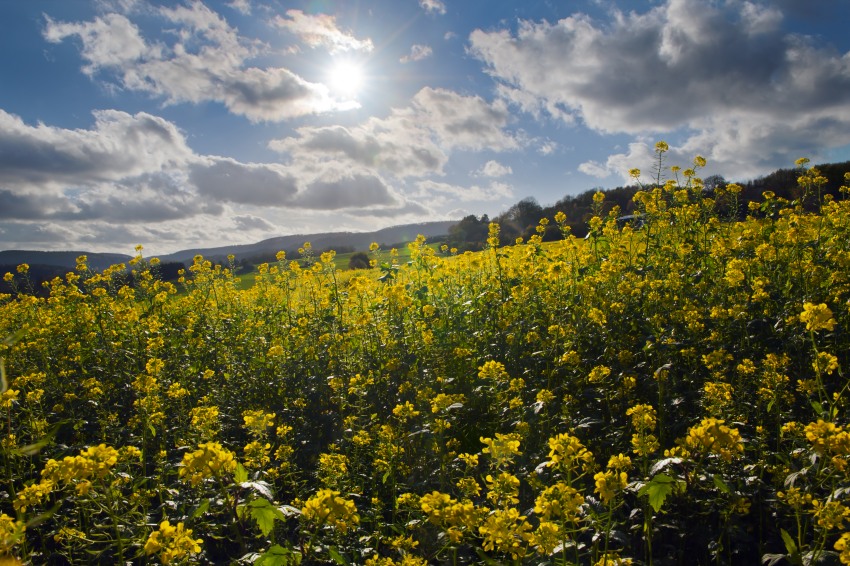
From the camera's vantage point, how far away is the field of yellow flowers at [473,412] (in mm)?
2721

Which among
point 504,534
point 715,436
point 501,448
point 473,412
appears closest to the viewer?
point 504,534

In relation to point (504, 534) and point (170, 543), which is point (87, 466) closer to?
point (170, 543)

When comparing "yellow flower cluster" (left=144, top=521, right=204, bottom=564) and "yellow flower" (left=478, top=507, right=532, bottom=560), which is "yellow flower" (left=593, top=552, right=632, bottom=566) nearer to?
"yellow flower" (left=478, top=507, right=532, bottom=560)

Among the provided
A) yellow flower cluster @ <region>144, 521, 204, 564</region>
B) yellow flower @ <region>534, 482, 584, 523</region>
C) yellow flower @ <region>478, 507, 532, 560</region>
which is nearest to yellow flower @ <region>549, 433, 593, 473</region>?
yellow flower @ <region>534, 482, 584, 523</region>

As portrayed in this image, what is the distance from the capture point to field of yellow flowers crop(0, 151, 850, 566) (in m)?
2.72

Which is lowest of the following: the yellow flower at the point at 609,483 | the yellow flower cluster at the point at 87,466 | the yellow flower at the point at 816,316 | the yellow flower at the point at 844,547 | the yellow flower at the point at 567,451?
the yellow flower at the point at 844,547

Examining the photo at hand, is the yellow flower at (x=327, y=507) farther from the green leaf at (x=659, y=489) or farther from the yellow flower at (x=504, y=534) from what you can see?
the green leaf at (x=659, y=489)

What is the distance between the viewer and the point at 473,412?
5508mm

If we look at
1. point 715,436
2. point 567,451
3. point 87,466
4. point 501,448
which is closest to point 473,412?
point 501,448

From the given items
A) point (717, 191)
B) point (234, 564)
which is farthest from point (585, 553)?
point (717, 191)

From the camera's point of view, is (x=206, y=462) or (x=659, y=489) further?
(x=206, y=462)

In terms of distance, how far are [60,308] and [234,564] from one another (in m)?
7.31

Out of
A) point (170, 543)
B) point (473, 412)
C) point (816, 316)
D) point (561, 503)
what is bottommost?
point (473, 412)

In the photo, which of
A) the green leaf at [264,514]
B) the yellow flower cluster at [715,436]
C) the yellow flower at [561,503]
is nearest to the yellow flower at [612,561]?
the yellow flower at [561,503]
